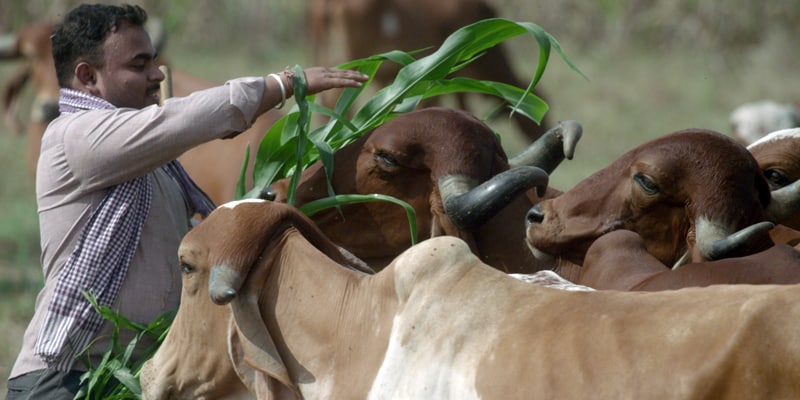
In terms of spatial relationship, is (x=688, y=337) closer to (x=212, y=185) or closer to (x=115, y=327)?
(x=115, y=327)

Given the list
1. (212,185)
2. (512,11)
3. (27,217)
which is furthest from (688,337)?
(512,11)

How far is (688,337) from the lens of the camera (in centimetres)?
269

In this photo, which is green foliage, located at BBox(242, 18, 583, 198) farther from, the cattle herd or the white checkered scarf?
the white checkered scarf

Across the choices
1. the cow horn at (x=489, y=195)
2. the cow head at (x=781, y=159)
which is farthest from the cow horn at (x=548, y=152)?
the cow head at (x=781, y=159)

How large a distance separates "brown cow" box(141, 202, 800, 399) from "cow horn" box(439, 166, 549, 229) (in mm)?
837

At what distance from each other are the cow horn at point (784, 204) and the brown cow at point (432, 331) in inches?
53.6

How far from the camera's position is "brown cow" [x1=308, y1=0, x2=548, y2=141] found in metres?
11.5

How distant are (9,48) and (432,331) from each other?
8838 mm

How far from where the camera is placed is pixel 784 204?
423 cm

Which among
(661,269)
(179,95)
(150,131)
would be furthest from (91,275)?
(179,95)

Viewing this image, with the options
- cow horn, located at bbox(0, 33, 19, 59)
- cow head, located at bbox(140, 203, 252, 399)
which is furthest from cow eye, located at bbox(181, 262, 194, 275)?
cow horn, located at bbox(0, 33, 19, 59)

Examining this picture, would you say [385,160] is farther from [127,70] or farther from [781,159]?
[781,159]

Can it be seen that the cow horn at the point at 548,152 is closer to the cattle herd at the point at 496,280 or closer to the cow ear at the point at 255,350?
the cattle herd at the point at 496,280

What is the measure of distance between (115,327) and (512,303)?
1.39 meters
